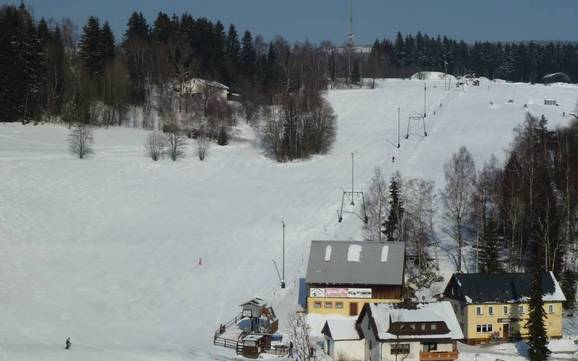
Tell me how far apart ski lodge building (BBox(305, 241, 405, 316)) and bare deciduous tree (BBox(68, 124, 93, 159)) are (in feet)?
124

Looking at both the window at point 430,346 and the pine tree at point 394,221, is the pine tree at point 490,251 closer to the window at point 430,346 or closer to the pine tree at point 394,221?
the pine tree at point 394,221

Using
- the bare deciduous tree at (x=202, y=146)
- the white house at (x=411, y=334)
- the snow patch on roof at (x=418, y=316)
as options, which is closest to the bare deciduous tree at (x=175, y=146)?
the bare deciduous tree at (x=202, y=146)

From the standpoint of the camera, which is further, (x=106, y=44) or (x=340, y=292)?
(x=106, y=44)

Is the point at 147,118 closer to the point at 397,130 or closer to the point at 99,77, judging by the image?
the point at 99,77

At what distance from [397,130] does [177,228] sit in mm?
42221

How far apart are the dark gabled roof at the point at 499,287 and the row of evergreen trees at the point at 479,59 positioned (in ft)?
402

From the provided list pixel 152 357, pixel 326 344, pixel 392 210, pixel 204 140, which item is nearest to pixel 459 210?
pixel 392 210

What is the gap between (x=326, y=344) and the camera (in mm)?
38344

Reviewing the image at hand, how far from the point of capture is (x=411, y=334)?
3662 cm

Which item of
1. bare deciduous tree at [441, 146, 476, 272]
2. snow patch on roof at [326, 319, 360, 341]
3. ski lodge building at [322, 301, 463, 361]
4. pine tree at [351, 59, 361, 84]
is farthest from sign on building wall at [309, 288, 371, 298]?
pine tree at [351, 59, 361, 84]

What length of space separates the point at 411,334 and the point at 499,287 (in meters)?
7.69

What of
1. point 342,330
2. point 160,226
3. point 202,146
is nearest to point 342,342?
point 342,330

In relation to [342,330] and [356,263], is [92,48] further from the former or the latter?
[342,330]

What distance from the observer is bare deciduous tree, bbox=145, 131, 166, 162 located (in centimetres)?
7556
